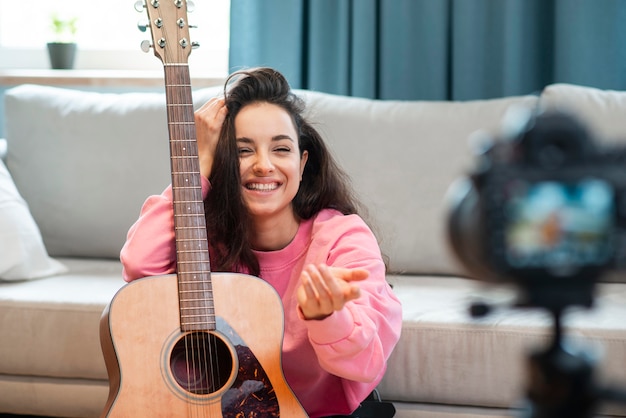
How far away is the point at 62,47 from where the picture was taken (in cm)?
318

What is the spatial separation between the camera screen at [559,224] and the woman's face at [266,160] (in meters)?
1.19

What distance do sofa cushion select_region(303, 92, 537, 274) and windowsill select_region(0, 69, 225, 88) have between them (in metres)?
0.72

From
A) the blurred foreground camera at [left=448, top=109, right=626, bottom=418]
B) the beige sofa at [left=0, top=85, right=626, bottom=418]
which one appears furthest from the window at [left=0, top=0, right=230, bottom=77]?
the blurred foreground camera at [left=448, top=109, right=626, bottom=418]

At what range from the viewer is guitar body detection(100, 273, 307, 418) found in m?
1.46

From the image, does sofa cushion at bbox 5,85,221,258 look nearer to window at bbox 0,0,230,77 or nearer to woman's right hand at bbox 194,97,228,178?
window at bbox 0,0,230,77

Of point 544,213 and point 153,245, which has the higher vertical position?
point 544,213

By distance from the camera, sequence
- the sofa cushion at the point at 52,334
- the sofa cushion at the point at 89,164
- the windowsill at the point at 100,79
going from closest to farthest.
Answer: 1. the sofa cushion at the point at 52,334
2. the sofa cushion at the point at 89,164
3. the windowsill at the point at 100,79

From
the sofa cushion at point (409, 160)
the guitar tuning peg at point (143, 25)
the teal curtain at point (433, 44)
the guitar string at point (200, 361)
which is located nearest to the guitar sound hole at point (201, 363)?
the guitar string at point (200, 361)

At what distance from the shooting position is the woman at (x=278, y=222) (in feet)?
5.34

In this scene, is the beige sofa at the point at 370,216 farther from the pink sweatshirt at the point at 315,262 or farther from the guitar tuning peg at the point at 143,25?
the guitar tuning peg at the point at 143,25

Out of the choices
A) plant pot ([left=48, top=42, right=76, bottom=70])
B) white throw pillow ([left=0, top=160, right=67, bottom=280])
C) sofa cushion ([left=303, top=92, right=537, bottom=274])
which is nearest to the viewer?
white throw pillow ([left=0, top=160, right=67, bottom=280])

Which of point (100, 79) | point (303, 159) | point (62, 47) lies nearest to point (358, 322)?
point (303, 159)

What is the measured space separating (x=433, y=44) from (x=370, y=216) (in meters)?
0.71

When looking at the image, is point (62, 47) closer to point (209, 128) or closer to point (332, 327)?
point (209, 128)
